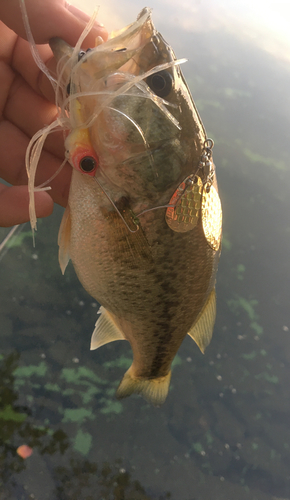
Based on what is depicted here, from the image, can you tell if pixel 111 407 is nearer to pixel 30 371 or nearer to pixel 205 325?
pixel 30 371

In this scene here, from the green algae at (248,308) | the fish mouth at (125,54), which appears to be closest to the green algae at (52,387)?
the green algae at (248,308)

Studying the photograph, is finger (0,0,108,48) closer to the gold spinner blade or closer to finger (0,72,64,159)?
finger (0,72,64,159)

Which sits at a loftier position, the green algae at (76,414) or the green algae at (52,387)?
the green algae at (52,387)

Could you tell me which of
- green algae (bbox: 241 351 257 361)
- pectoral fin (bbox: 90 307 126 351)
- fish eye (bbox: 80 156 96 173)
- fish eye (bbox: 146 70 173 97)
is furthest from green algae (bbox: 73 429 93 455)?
fish eye (bbox: 146 70 173 97)

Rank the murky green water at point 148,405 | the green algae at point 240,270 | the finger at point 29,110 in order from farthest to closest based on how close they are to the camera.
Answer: the green algae at point 240,270 < the murky green water at point 148,405 < the finger at point 29,110

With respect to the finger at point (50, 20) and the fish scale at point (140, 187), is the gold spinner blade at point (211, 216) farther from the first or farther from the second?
the finger at point (50, 20)

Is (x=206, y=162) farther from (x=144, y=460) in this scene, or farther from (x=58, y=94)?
(x=144, y=460)
